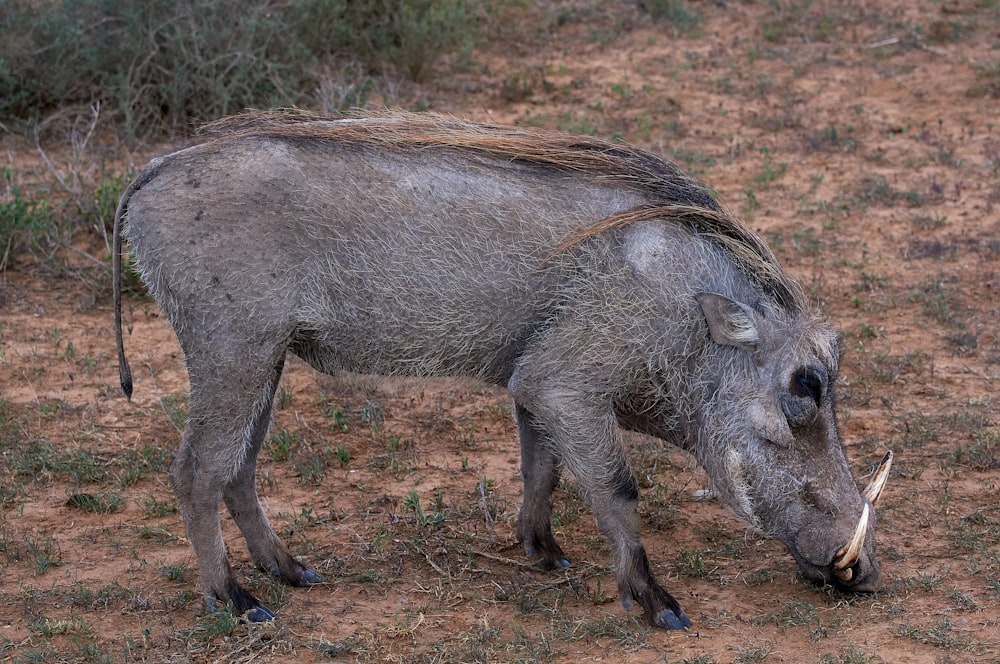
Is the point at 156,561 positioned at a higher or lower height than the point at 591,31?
lower

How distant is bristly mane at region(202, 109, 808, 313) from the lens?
152 inches

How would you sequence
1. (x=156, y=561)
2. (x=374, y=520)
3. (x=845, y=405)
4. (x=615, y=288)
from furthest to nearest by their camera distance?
(x=845, y=405), (x=374, y=520), (x=156, y=561), (x=615, y=288)

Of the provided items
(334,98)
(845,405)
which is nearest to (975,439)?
(845,405)

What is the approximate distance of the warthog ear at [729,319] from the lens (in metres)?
3.71

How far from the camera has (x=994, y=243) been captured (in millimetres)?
6730

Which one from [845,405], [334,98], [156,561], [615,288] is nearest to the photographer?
[615,288]

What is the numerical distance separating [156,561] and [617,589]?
5.23 ft

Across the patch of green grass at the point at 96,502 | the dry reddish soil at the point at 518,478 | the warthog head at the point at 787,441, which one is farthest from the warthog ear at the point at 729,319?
the patch of green grass at the point at 96,502

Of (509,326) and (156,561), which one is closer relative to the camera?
(509,326)

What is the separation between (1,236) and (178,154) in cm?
314

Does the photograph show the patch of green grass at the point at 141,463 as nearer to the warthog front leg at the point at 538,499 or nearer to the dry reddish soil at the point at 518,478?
the dry reddish soil at the point at 518,478

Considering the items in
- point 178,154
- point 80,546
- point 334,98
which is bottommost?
point 80,546

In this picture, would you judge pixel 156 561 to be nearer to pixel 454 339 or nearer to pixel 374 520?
pixel 374 520

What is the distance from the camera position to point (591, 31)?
10086 millimetres
